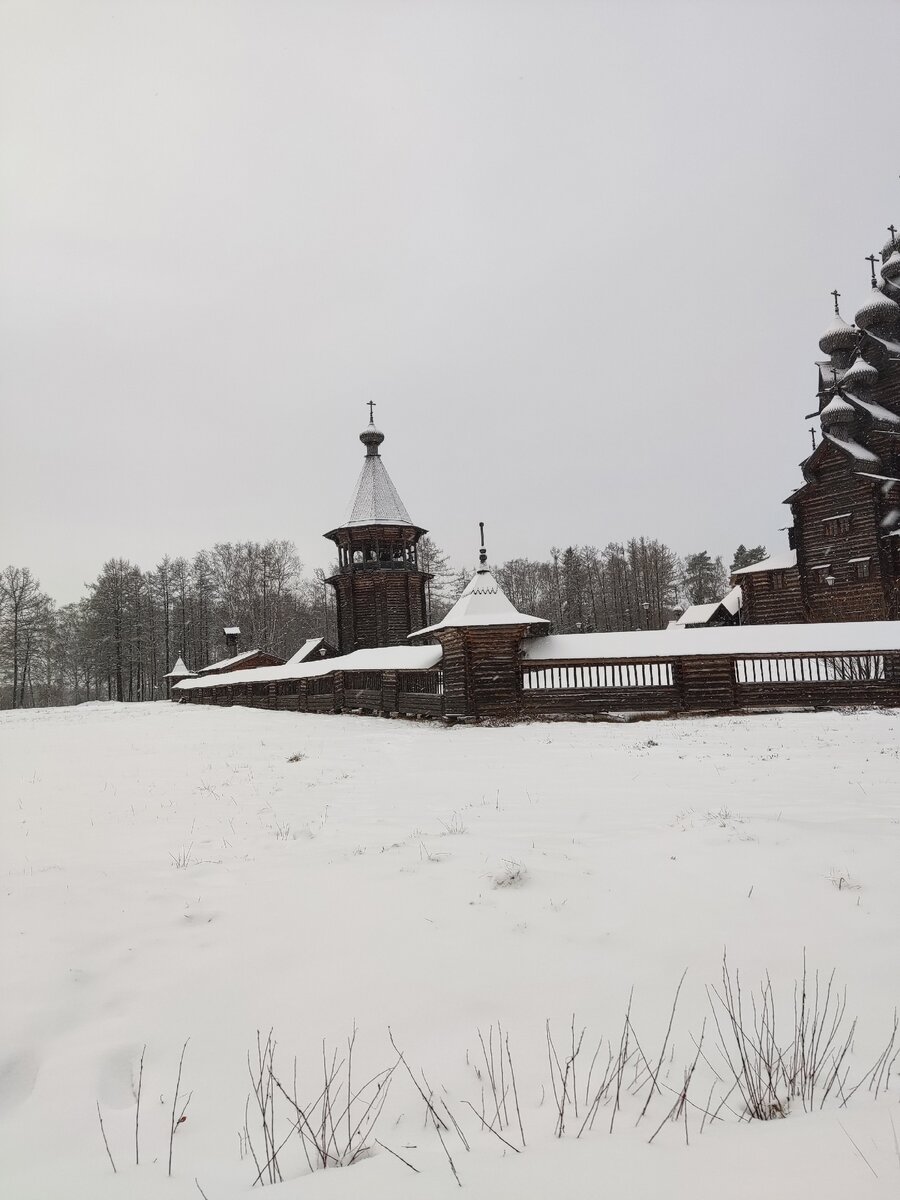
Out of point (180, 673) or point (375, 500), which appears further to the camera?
point (180, 673)

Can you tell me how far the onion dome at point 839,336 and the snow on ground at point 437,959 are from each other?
103 ft

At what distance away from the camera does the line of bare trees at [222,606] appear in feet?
164

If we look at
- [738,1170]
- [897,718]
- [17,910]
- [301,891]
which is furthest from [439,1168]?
[897,718]

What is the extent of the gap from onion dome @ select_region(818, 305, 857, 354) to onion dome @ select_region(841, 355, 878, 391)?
124 centimetres

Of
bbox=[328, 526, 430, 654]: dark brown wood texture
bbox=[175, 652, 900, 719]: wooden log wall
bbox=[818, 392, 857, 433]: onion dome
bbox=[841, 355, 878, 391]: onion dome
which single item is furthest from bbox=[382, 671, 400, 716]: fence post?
bbox=[841, 355, 878, 391]: onion dome

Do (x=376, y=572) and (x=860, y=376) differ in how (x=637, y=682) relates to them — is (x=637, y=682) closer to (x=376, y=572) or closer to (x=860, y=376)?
(x=376, y=572)

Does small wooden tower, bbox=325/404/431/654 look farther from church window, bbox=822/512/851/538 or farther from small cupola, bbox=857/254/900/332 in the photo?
small cupola, bbox=857/254/900/332

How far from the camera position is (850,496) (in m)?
27.8

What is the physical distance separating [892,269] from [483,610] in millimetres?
29946

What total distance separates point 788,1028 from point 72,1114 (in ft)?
9.09

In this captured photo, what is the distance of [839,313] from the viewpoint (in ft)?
108

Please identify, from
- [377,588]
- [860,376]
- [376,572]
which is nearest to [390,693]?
[377,588]

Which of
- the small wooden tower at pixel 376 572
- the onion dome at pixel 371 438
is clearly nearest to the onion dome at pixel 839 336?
the small wooden tower at pixel 376 572

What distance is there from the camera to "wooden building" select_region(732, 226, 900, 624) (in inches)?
1055
